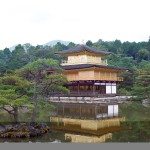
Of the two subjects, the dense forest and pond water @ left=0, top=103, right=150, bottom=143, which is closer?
pond water @ left=0, top=103, right=150, bottom=143

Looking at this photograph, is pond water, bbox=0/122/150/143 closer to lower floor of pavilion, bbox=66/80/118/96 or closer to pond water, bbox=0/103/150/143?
pond water, bbox=0/103/150/143

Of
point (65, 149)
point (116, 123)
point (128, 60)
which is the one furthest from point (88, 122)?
point (128, 60)

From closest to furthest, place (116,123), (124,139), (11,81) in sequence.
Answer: (124,139), (11,81), (116,123)

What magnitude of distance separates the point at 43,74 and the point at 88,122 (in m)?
3.63

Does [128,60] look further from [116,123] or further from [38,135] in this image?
[38,135]

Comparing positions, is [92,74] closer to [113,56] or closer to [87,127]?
[87,127]

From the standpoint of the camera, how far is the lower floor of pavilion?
38.0 m

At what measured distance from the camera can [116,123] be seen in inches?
737

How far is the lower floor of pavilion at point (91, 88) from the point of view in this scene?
1496 inches

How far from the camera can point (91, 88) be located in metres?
38.6

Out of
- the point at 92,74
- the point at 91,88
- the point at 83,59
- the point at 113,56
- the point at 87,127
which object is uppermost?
the point at 83,59

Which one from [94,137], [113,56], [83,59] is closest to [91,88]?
[83,59]

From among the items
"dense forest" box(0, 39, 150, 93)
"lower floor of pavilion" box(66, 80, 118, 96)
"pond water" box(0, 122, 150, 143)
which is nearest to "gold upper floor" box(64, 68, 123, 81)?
"lower floor of pavilion" box(66, 80, 118, 96)

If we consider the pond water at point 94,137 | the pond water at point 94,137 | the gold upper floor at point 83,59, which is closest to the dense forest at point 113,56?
the gold upper floor at point 83,59
